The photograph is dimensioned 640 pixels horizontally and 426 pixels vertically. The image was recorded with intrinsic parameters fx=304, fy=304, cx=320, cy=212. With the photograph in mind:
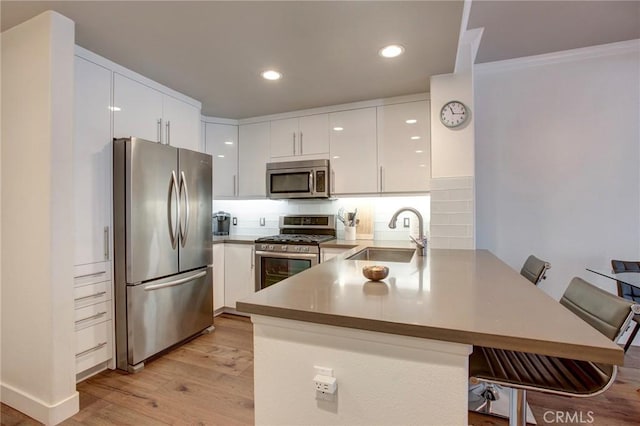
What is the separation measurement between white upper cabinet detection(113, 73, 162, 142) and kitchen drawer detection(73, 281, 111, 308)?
1.14 metres

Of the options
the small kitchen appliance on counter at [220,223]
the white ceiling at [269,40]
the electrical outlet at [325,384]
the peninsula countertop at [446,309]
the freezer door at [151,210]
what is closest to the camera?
the peninsula countertop at [446,309]

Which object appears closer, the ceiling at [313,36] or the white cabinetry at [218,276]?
the ceiling at [313,36]

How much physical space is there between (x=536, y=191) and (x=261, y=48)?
8.76ft

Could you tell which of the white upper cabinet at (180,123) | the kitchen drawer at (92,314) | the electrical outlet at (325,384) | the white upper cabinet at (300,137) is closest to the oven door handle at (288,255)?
the white upper cabinet at (300,137)

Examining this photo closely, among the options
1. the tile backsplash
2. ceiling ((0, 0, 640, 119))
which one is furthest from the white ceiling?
the tile backsplash

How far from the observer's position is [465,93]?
8.23 feet

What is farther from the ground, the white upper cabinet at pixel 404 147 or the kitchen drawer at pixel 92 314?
the white upper cabinet at pixel 404 147

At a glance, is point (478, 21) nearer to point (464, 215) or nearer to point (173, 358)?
point (464, 215)

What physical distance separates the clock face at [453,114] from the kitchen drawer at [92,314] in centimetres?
303

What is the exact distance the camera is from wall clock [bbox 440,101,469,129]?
8.18 feet

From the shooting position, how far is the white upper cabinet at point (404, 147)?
9.84 feet

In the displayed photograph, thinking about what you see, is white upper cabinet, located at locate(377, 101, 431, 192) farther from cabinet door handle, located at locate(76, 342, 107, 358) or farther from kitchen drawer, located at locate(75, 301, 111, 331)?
cabinet door handle, located at locate(76, 342, 107, 358)

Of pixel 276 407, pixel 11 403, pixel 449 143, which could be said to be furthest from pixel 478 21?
pixel 11 403

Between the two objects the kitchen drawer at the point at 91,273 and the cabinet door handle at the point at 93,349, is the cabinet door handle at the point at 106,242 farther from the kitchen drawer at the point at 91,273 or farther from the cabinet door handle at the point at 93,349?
the cabinet door handle at the point at 93,349
